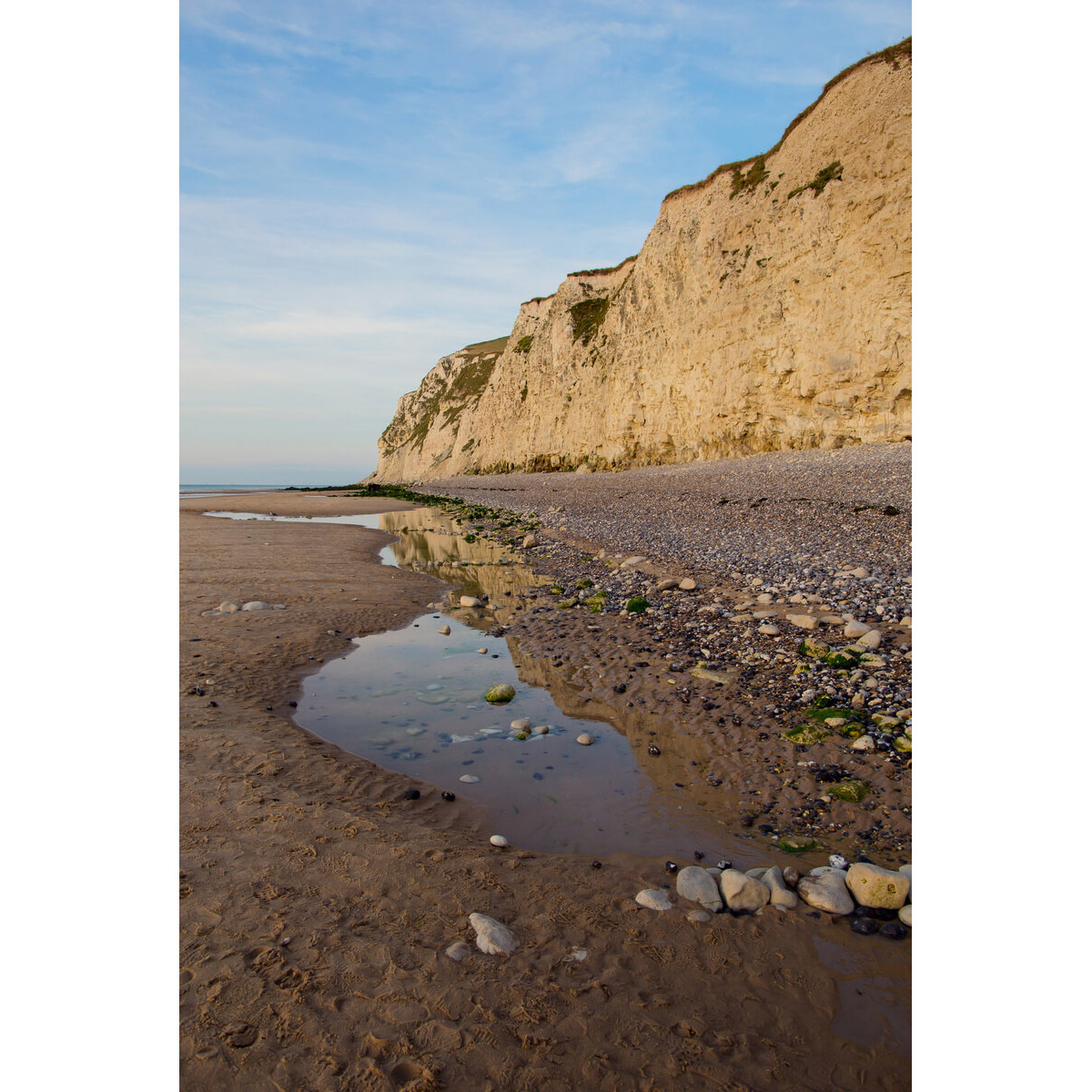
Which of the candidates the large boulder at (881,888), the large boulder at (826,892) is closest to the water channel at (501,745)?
the large boulder at (826,892)

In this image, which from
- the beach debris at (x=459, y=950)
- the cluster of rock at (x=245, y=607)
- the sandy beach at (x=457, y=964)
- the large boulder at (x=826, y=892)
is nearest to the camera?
the sandy beach at (x=457, y=964)

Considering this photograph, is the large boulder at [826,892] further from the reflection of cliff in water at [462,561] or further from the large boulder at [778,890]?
the reflection of cliff in water at [462,561]

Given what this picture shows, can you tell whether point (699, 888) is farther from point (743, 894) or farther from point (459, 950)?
point (459, 950)

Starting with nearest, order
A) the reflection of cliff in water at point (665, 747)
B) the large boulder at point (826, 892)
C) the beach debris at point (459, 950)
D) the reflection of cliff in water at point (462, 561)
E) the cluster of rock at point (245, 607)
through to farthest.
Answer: the beach debris at point (459, 950), the large boulder at point (826, 892), the reflection of cliff in water at point (665, 747), the cluster of rock at point (245, 607), the reflection of cliff in water at point (462, 561)

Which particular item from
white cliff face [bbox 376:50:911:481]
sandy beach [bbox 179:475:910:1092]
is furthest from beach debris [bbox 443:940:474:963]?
white cliff face [bbox 376:50:911:481]

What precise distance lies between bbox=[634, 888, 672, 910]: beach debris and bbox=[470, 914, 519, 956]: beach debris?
682 mm

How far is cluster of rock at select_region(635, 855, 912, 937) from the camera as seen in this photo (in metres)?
2.79

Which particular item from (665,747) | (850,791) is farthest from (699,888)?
(665,747)

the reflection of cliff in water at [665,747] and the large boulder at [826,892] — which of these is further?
the reflection of cliff in water at [665,747]

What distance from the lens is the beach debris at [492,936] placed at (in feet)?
8.21

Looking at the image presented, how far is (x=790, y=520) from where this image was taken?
39.7 ft

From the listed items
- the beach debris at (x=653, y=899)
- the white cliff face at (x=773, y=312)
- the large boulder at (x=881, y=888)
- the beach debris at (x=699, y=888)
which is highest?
the white cliff face at (x=773, y=312)

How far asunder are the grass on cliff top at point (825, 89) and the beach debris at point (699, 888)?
80.3ft

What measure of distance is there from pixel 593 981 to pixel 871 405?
78.2ft
